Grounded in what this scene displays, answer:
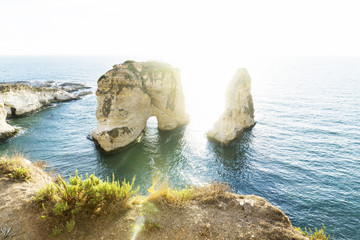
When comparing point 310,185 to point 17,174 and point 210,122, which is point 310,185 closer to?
point 210,122

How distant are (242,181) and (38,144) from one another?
1199 inches

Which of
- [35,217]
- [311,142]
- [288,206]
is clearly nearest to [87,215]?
[35,217]

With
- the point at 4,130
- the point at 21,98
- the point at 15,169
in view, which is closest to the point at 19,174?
the point at 15,169

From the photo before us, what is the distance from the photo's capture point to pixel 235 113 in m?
32.8

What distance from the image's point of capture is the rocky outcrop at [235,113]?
1255 inches

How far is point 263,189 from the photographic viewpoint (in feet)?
69.6

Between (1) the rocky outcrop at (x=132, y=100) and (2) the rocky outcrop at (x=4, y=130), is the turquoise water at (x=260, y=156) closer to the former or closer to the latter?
(2) the rocky outcrop at (x=4, y=130)

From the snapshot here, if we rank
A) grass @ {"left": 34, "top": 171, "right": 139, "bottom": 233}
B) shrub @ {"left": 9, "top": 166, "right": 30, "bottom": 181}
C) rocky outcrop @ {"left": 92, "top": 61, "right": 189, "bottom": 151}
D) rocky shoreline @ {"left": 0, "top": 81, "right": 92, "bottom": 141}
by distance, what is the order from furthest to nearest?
rocky shoreline @ {"left": 0, "top": 81, "right": 92, "bottom": 141} < rocky outcrop @ {"left": 92, "top": 61, "right": 189, "bottom": 151} < shrub @ {"left": 9, "top": 166, "right": 30, "bottom": 181} < grass @ {"left": 34, "top": 171, "right": 139, "bottom": 233}

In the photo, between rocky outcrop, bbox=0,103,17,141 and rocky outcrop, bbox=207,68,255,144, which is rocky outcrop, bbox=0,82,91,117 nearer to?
rocky outcrop, bbox=0,103,17,141

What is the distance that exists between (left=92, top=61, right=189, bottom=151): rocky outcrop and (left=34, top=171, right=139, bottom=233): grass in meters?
19.8

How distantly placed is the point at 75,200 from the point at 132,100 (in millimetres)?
22800

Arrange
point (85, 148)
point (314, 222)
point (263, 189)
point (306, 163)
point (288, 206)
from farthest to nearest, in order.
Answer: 1. point (85, 148)
2. point (306, 163)
3. point (263, 189)
4. point (288, 206)
5. point (314, 222)

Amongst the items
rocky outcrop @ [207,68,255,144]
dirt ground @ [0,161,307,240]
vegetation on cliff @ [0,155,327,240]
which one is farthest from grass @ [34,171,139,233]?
rocky outcrop @ [207,68,255,144]

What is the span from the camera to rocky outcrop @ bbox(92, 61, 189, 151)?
28.6 meters
